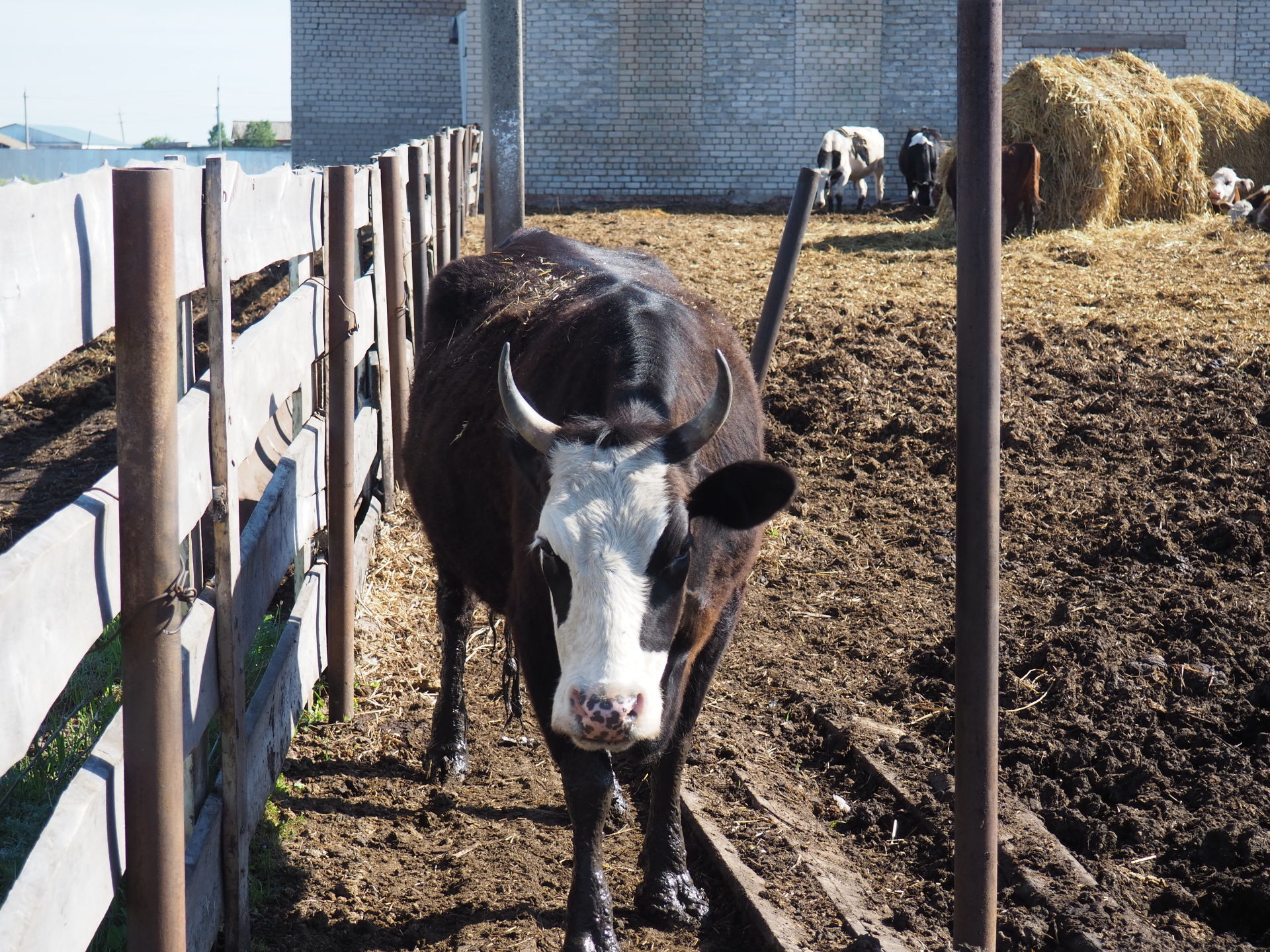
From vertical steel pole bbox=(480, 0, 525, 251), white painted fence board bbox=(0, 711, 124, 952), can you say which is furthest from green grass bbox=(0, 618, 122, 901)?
vertical steel pole bbox=(480, 0, 525, 251)

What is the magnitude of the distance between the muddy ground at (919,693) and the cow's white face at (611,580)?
3.32 ft

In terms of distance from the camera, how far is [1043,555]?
545cm

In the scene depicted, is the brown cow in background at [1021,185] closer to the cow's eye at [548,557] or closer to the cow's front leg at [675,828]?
the cow's front leg at [675,828]

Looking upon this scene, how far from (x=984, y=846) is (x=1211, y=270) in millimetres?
8862

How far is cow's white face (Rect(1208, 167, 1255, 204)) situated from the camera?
50.8 feet

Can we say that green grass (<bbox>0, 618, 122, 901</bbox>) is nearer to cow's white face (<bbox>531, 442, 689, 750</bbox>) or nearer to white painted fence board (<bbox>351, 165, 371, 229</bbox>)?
cow's white face (<bbox>531, 442, 689, 750</bbox>)

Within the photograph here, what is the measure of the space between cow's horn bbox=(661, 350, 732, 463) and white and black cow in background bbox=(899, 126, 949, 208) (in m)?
16.4

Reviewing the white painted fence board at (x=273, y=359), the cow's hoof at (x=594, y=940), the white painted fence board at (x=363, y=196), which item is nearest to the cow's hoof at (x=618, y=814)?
the cow's hoof at (x=594, y=940)

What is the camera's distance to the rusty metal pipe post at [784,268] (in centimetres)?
448

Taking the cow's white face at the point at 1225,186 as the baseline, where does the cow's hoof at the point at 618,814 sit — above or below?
below

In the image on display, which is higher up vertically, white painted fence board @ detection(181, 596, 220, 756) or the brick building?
the brick building

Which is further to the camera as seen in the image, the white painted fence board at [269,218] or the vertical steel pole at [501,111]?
the vertical steel pole at [501,111]

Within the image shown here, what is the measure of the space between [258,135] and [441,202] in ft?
202

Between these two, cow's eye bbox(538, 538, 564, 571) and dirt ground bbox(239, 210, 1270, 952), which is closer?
cow's eye bbox(538, 538, 564, 571)
